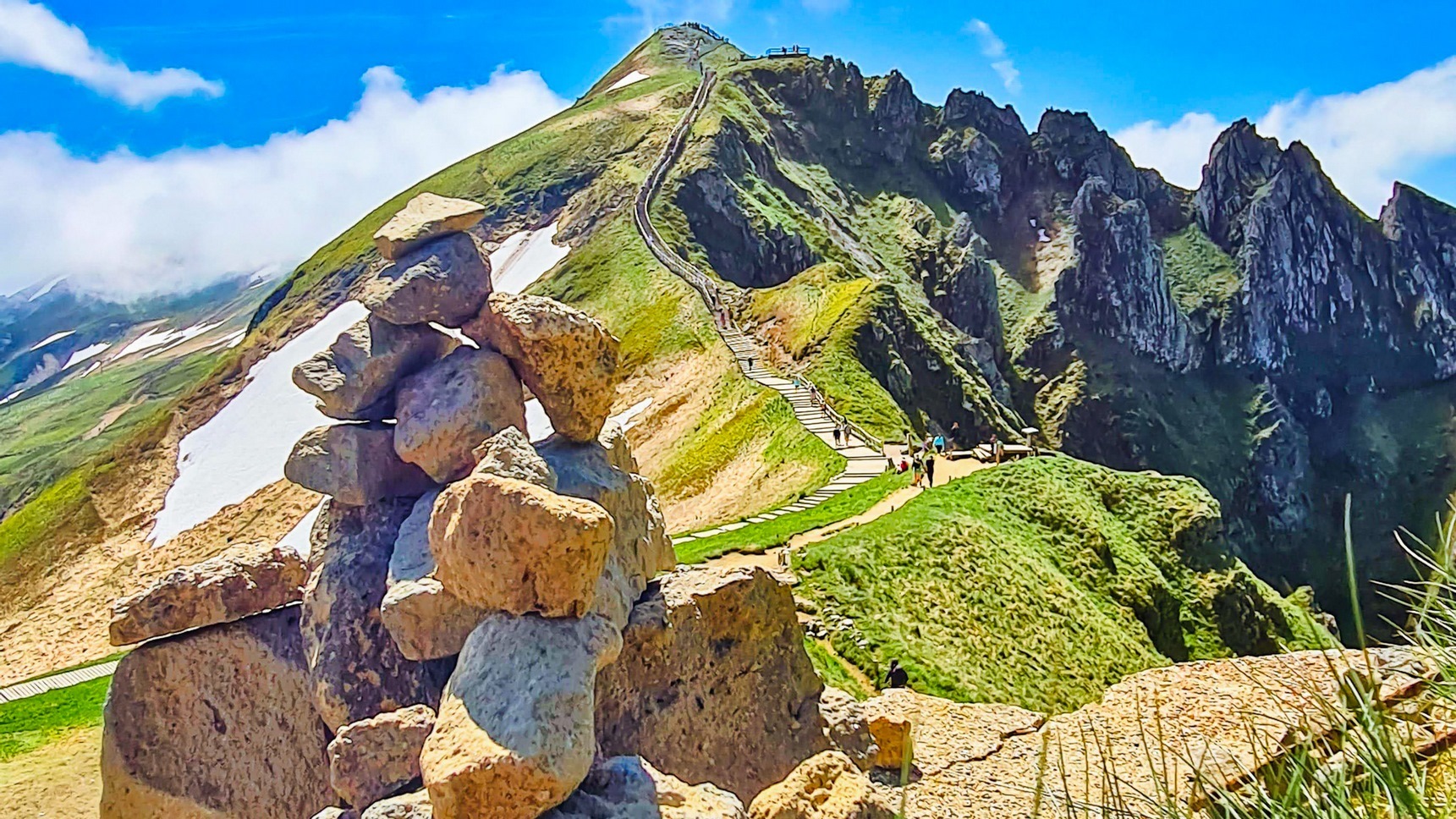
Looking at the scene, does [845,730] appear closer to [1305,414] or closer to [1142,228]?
[1142,228]

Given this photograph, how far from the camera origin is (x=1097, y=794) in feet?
28.0

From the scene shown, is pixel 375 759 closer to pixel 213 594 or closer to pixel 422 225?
pixel 213 594

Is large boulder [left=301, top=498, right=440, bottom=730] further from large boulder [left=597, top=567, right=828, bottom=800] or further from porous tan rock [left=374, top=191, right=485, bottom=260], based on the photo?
porous tan rock [left=374, top=191, right=485, bottom=260]

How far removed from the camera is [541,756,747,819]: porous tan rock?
6.40 m

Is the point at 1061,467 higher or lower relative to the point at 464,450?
lower

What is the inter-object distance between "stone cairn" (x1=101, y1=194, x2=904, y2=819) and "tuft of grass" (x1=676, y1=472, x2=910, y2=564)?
33.7ft

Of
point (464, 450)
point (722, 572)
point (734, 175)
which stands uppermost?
point (734, 175)

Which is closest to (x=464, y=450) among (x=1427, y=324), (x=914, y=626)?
(x=914, y=626)

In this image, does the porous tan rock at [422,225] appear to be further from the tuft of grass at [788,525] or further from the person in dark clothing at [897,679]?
the tuft of grass at [788,525]

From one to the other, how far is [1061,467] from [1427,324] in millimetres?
124775

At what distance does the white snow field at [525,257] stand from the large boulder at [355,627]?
64.3 m

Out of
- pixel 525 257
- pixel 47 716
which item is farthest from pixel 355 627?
pixel 525 257

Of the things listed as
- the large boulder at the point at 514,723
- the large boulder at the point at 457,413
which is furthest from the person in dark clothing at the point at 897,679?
the large boulder at the point at 514,723

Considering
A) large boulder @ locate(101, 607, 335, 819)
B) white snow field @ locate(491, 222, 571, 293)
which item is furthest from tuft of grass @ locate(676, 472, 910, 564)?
white snow field @ locate(491, 222, 571, 293)
